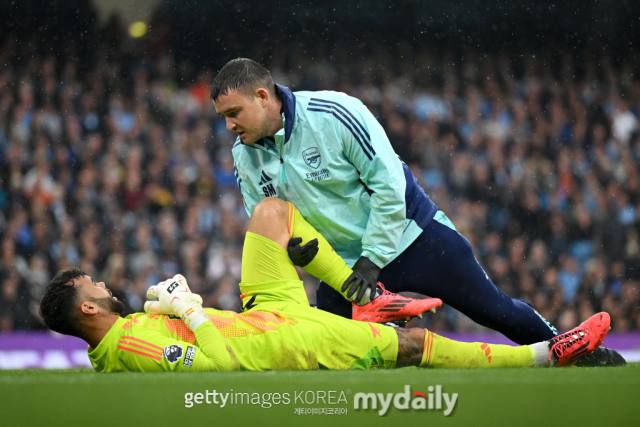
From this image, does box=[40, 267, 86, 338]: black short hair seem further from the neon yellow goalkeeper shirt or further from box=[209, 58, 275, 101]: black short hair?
box=[209, 58, 275, 101]: black short hair

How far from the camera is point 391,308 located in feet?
10.8

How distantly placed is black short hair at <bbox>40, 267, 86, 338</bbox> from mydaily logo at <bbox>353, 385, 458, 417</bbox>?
1389 mm

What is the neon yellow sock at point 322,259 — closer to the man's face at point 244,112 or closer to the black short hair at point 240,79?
the man's face at point 244,112

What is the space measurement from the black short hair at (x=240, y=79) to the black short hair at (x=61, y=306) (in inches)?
41.9

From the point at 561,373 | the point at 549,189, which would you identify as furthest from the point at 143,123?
the point at 561,373

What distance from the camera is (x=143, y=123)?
930cm

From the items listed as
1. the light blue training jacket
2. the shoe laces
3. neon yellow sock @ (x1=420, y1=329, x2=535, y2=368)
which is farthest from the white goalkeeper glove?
the shoe laces

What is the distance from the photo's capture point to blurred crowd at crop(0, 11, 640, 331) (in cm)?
812

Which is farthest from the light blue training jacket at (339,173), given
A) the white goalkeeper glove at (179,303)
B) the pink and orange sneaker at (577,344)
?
the pink and orange sneaker at (577,344)

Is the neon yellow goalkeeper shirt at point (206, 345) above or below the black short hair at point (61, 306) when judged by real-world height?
below

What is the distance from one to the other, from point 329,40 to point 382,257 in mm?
7698

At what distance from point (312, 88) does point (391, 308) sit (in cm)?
724

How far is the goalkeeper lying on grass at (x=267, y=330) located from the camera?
290 centimetres

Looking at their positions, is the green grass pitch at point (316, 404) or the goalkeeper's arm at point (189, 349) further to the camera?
the goalkeeper's arm at point (189, 349)
